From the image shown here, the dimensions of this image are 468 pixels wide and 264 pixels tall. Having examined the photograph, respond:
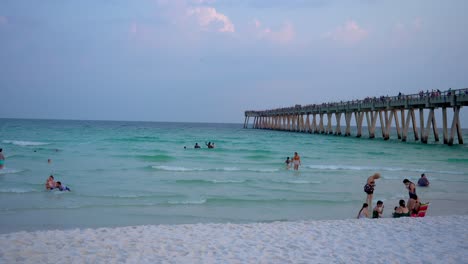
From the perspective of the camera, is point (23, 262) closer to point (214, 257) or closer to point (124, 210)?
point (214, 257)

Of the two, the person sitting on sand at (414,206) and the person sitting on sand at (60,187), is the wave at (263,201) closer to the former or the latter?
the person sitting on sand at (414,206)

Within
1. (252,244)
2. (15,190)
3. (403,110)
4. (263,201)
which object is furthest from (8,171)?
(403,110)

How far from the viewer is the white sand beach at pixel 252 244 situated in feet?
16.9

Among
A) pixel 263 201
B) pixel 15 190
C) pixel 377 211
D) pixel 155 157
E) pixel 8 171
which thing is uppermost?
pixel 8 171

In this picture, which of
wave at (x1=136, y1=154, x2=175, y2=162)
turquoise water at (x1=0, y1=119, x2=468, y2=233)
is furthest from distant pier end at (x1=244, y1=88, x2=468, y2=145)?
wave at (x1=136, y1=154, x2=175, y2=162)

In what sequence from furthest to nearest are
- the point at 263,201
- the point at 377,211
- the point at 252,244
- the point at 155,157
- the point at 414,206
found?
1. the point at 155,157
2. the point at 263,201
3. the point at 414,206
4. the point at 377,211
5. the point at 252,244

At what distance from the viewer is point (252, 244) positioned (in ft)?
19.2

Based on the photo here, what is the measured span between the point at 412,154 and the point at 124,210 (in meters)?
20.2

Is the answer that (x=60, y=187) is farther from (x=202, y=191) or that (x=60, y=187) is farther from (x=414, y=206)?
(x=414, y=206)

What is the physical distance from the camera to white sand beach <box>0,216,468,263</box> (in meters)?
5.16

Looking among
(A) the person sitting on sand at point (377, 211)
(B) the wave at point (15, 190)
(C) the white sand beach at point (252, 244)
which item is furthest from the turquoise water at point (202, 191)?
(C) the white sand beach at point (252, 244)

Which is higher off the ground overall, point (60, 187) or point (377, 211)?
point (60, 187)

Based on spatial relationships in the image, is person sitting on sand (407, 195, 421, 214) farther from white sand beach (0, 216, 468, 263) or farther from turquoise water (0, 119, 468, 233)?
white sand beach (0, 216, 468, 263)

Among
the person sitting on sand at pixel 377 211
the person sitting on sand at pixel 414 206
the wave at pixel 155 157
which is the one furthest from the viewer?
the wave at pixel 155 157
